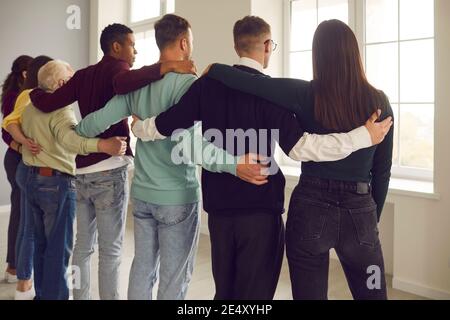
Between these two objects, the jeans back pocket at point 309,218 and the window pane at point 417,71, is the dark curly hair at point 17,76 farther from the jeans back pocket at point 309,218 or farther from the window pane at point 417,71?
the window pane at point 417,71

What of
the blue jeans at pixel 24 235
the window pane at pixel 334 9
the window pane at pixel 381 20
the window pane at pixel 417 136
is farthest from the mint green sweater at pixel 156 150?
the window pane at pixel 334 9

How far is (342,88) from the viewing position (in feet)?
4.81

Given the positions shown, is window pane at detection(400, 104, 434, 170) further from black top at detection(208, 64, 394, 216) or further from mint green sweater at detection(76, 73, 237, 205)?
mint green sweater at detection(76, 73, 237, 205)

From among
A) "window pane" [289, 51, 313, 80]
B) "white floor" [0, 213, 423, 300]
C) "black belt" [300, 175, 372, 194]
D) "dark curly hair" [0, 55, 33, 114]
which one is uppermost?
"window pane" [289, 51, 313, 80]

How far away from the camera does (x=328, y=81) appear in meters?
1.48

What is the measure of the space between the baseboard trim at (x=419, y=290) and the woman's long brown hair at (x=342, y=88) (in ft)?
5.57

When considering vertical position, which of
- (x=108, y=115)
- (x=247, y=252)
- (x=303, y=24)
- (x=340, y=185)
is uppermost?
(x=303, y=24)

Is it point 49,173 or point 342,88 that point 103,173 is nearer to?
point 49,173

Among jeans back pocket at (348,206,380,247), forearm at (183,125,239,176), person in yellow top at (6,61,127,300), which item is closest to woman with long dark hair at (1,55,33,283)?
person in yellow top at (6,61,127,300)

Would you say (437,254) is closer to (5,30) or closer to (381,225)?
(381,225)

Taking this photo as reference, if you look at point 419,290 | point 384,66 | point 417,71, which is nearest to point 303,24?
point 384,66

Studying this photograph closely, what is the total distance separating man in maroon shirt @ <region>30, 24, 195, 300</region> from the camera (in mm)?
1948

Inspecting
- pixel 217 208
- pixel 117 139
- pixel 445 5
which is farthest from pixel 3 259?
pixel 445 5

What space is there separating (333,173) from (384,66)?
2058 mm
